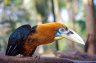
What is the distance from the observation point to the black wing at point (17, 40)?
1978 mm

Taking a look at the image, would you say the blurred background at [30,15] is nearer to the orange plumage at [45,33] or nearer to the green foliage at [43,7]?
the green foliage at [43,7]

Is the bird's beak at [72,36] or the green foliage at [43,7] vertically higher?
the bird's beak at [72,36]

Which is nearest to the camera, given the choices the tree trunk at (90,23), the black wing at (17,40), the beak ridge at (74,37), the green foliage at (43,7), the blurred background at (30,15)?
the beak ridge at (74,37)

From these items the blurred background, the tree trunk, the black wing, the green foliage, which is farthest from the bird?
the green foliage

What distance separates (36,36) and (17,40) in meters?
0.15

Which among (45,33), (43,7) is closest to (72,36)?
(45,33)

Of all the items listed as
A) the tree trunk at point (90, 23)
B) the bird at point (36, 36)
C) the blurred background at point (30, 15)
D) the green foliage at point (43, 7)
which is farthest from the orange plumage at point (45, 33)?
the green foliage at point (43, 7)

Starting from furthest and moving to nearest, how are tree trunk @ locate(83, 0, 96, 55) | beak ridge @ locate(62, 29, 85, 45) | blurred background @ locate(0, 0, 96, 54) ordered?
blurred background @ locate(0, 0, 96, 54)
tree trunk @ locate(83, 0, 96, 55)
beak ridge @ locate(62, 29, 85, 45)

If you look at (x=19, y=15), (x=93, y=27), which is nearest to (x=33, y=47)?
(x=93, y=27)

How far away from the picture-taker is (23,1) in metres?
19.6

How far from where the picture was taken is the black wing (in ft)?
6.49

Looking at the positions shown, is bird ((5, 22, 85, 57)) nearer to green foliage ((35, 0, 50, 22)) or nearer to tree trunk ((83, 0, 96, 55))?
tree trunk ((83, 0, 96, 55))

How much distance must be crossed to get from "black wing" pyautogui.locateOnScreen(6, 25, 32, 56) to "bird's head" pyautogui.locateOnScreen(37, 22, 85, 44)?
146 millimetres

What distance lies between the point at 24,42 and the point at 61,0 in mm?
21358
